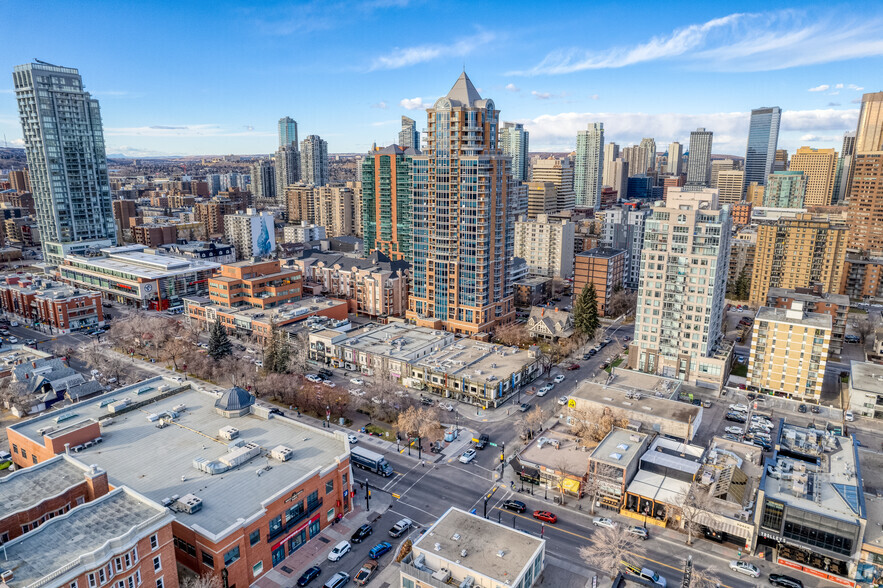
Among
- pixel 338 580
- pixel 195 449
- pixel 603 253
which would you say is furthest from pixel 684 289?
pixel 195 449

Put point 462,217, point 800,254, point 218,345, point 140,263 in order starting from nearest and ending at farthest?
point 218,345 < point 462,217 < point 800,254 < point 140,263

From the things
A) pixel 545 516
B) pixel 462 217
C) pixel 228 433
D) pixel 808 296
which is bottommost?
pixel 545 516

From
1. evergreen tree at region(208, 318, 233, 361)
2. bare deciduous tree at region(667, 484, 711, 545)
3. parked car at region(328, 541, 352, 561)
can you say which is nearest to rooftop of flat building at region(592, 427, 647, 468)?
bare deciduous tree at region(667, 484, 711, 545)

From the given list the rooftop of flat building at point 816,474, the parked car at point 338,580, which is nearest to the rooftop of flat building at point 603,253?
the rooftop of flat building at point 816,474

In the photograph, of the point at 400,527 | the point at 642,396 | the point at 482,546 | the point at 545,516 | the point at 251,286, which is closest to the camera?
the point at 482,546

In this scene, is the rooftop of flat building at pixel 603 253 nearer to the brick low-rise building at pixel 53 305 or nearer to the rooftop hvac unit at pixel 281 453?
the rooftop hvac unit at pixel 281 453

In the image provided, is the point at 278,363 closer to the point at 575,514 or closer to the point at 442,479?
the point at 442,479

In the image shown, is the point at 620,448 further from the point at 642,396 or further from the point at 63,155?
the point at 63,155

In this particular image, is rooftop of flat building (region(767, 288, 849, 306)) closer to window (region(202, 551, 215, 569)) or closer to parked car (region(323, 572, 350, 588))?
parked car (region(323, 572, 350, 588))
